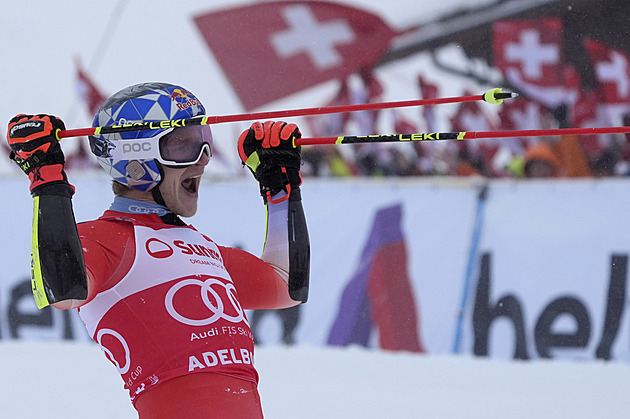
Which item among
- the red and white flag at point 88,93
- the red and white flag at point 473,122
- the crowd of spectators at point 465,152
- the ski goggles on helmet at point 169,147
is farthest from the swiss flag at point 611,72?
the ski goggles on helmet at point 169,147

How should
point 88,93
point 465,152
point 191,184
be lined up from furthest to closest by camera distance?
point 88,93 → point 465,152 → point 191,184

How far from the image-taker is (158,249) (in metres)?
2.10

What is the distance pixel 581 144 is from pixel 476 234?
6.39ft

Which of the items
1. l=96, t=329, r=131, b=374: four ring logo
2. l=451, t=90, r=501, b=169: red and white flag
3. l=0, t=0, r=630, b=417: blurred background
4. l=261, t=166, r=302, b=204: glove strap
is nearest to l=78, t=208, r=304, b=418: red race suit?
l=96, t=329, r=131, b=374: four ring logo

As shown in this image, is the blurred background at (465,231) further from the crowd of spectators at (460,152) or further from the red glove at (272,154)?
the red glove at (272,154)

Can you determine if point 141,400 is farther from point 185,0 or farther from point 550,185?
point 185,0

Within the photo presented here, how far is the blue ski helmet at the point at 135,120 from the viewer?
2193mm

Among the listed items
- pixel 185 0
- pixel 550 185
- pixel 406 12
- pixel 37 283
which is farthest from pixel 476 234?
pixel 406 12

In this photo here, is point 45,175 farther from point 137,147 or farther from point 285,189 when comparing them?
point 285,189

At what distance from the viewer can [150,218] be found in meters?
2.21

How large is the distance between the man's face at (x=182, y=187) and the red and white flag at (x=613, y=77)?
5.73 meters

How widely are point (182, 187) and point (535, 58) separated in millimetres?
6688

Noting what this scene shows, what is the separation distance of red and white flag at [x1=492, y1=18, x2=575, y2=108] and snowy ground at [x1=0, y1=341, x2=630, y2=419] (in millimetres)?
4097

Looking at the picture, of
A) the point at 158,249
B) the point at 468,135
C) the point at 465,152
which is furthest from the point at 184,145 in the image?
the point at 465,152
